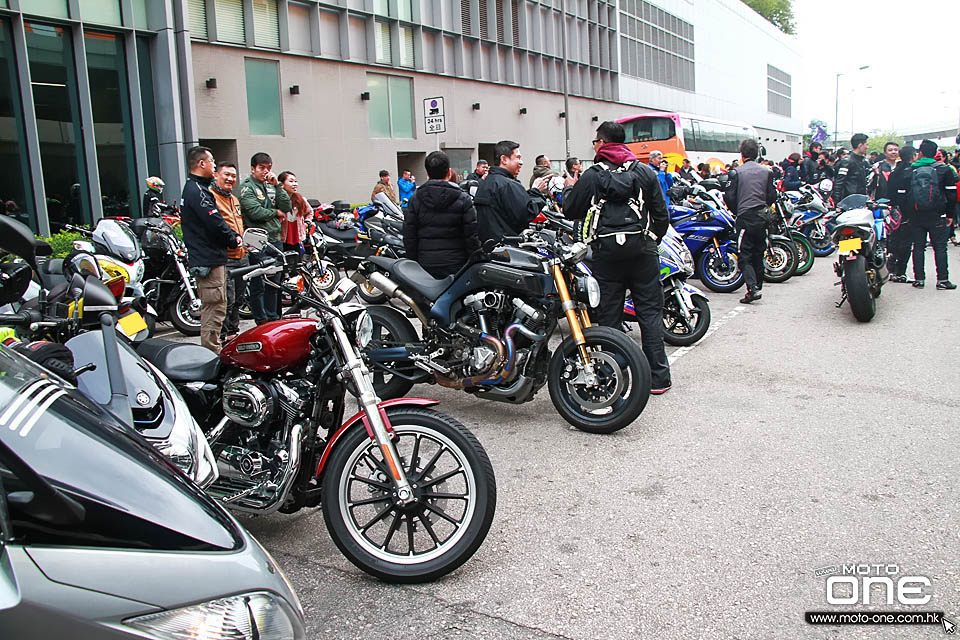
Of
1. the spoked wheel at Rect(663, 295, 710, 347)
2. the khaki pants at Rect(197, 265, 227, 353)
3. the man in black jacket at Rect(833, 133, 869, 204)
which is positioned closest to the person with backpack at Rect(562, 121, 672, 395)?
the spoked wheel at Rect(663, 295, 710, 347)

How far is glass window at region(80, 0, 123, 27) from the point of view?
14766 millimetres

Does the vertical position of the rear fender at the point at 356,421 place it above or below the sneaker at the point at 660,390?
above

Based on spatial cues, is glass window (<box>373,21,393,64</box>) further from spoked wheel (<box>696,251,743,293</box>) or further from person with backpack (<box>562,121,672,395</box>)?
person with backpack (<box>562,121,672,395</box>)

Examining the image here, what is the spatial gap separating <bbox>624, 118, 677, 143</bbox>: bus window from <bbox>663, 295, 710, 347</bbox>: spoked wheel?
18.6m

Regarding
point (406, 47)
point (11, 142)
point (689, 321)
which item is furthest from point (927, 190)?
point (406, 47)

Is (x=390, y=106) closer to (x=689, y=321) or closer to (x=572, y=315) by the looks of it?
(x=689, y=321)

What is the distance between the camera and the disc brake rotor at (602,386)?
5.15 metres

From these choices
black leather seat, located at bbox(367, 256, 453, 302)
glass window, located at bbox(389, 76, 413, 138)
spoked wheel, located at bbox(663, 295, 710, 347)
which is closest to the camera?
black leather seat, located at bbox(367, 256, 453, 302)

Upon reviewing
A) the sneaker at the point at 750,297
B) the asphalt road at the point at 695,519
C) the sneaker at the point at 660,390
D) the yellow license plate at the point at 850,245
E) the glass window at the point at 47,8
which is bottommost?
the asphalt road at the point at 695,519

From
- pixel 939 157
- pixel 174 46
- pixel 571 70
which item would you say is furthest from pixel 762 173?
pixel 571 70

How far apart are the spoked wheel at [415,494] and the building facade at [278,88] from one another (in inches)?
507

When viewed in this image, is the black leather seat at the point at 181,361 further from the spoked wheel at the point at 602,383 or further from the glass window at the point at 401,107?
the glass window at the point at 401,107

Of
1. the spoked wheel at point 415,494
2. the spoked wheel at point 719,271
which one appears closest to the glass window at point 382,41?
the spoked wheel at point 719,271

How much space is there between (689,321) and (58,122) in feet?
40.9
